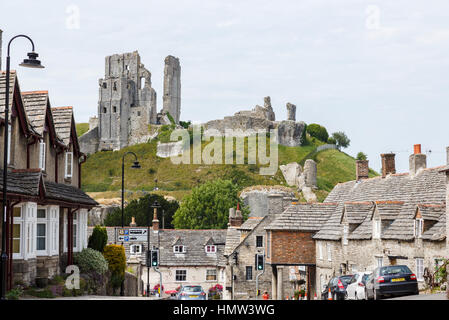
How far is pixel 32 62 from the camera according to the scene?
914 inches

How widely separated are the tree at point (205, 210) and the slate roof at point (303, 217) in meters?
43.4

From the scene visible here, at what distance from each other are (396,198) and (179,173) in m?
102

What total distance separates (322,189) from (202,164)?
27.6m

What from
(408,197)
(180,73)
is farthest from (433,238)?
(180,73)

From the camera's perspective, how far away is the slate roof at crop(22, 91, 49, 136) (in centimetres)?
3027

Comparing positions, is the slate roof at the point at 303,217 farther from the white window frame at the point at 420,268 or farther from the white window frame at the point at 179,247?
the white window frame at the point at 179,247

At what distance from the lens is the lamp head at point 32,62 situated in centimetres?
2312

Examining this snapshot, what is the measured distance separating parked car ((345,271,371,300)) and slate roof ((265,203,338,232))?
56.7 ft

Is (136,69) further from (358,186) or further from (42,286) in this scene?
(42,286)

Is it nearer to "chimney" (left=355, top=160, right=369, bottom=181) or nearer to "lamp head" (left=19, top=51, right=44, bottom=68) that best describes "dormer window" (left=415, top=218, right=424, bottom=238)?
"chimney" (left=355, top=160, right=369, bottom=181)

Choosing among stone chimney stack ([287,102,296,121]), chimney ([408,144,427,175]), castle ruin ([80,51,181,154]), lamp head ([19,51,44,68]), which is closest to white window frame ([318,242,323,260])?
chimney ([408,144,427,175])

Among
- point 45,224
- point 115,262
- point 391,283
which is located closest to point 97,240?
point 115,262

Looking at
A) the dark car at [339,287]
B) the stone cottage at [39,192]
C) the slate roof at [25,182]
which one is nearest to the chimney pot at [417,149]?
the dark car at [339,287]

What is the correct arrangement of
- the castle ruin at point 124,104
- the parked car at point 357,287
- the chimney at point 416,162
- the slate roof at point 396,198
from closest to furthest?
1. the parked car at point 357,287
2. the slate roof at point 396,198
3. the chimney at point 416,162
4. the castle ruin at point 124,104
